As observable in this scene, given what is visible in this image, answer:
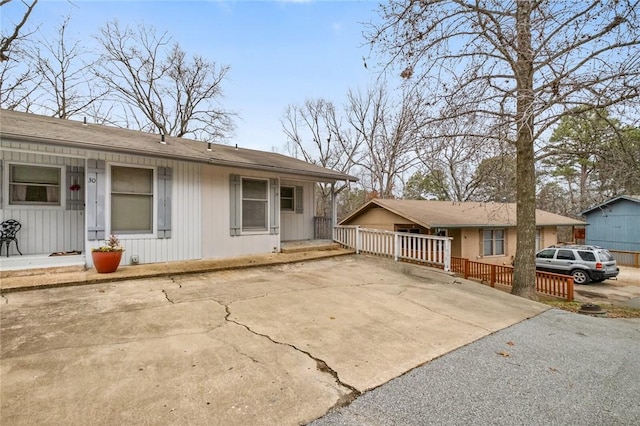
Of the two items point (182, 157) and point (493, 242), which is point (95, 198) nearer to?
point (182, 157)

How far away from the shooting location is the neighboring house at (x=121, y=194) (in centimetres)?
597

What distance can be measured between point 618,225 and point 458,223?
14371mm

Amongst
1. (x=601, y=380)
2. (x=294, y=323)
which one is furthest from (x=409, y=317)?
(x=601, y=380)

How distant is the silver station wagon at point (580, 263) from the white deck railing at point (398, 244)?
7.52m

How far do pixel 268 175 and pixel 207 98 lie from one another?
14.9 metres

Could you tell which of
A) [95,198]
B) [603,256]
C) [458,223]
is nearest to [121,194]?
[95,198]

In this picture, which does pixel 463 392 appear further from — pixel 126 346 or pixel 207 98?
pixel 207 98

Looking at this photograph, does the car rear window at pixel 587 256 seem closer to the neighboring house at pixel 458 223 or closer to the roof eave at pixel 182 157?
the neighboring house at pixel 458 223

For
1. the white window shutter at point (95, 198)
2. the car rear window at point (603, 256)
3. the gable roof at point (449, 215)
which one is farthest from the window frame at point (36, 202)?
the car rear window at point (603, 256)

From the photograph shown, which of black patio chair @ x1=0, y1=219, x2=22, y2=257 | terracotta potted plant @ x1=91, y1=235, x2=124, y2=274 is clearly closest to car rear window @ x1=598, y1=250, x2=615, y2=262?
terracotta potted plant @ x1=91, y1=235, x2=124, y2=274

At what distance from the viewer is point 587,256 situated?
39.3 ft

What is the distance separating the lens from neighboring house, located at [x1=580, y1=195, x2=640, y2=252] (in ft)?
56.8

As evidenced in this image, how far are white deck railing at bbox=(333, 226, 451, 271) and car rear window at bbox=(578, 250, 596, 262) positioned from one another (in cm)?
790

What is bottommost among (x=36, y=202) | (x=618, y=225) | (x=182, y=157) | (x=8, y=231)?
(x=618, y=225)
